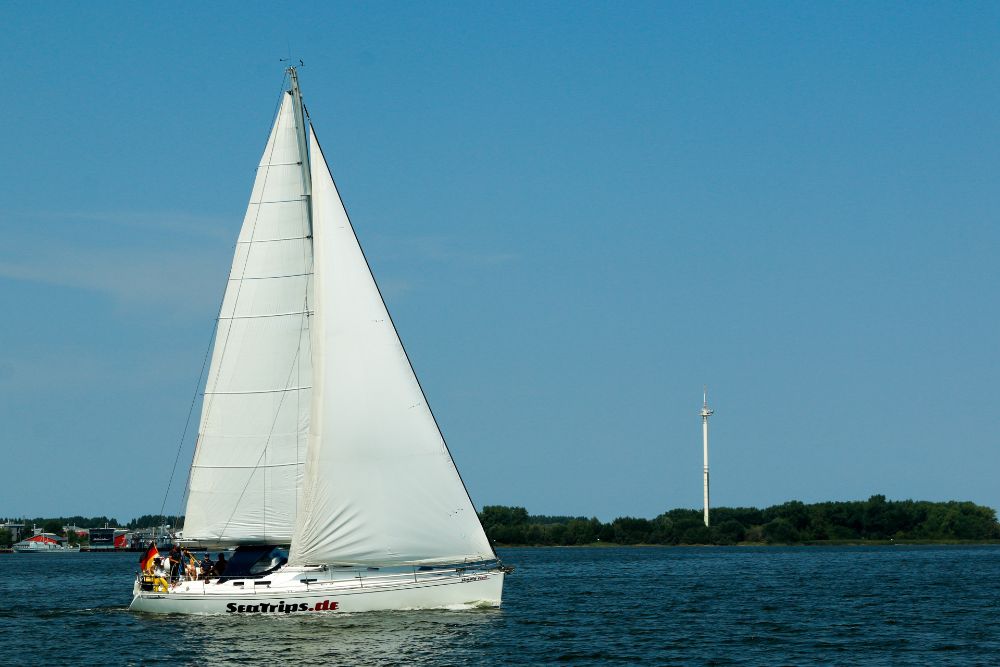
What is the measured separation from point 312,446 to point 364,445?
1816mm

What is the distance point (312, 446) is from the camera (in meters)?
44.6

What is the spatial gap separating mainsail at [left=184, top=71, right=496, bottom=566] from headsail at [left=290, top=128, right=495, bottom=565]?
44 millimetres

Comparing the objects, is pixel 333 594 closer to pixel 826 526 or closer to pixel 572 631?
pixel 572 631

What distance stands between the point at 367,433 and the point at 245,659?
371 inches

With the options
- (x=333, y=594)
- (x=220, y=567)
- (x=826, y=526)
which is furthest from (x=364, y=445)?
(x=826, y=526)

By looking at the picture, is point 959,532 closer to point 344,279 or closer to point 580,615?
point 580,615

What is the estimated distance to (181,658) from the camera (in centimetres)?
3909

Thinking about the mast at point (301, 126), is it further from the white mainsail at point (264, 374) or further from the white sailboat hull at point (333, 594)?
the white sailboat hull at point (333, 594)

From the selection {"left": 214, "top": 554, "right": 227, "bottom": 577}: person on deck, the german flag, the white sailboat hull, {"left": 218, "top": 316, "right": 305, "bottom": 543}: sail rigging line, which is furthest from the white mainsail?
the white sailboat hull

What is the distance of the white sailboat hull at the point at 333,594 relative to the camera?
142 ft

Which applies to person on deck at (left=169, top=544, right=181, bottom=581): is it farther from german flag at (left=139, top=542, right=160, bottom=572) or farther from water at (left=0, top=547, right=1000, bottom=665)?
water at (left=0, top=547, right=1000, bottom=665)

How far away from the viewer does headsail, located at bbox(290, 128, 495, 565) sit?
44.0 meters

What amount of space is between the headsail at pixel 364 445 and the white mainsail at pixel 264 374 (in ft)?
5.37

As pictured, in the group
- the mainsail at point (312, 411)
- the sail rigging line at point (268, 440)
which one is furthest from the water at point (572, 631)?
the sail rigging line at point (268, 440)
